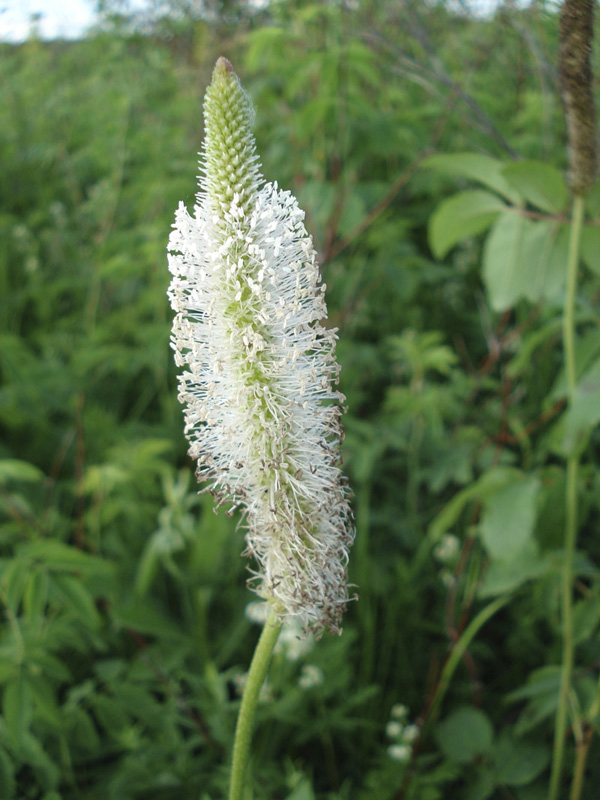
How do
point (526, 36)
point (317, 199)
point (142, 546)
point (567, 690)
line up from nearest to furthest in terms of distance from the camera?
point (567, 690) → point (526, 36) → point (142, 546) → point (317, 199)

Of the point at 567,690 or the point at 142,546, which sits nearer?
the point at 567,690

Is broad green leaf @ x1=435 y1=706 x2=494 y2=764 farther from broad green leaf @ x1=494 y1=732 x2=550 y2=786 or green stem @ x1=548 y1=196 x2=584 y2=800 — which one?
green stem @ x1=548 y1=196 x2=584 y2=800

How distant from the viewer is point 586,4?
135 cm

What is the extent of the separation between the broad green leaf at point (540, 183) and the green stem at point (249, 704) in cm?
138

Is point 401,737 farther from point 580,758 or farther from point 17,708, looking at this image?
point 17,708

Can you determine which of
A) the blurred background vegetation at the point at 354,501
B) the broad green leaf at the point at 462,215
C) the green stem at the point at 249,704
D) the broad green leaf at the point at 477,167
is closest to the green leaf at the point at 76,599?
the blurred background vegetation at the point at 354,501

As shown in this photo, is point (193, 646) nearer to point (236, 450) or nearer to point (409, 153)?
point (236, 450)

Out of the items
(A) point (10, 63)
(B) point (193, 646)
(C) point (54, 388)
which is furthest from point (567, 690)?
(A) point (10, 63)

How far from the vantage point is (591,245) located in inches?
74.4

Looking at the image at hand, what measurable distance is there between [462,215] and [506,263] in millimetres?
223

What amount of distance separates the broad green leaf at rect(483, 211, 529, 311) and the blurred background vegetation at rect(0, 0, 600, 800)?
27cm

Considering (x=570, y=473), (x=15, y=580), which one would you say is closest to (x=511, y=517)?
(x=570, y=473)

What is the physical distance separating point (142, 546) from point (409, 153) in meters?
3.06

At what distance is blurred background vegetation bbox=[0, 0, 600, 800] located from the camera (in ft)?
6.51
